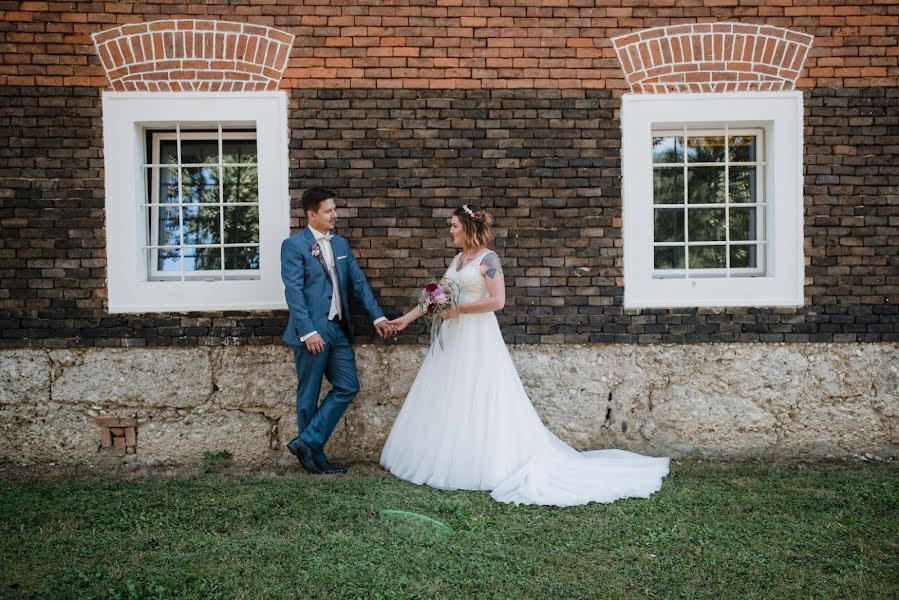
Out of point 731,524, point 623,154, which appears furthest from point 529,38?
point 731,524

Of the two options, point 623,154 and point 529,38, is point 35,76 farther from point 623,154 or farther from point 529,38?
point 623,154

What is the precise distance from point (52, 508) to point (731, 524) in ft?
14.8

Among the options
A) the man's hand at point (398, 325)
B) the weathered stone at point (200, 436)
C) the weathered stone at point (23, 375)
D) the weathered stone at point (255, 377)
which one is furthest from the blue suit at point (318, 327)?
the weathered stone at point (23, 375)

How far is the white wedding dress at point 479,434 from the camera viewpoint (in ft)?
16.2

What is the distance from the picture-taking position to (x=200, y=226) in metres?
6.04

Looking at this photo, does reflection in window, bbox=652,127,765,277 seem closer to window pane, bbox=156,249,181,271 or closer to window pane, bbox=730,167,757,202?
window pane, bbox=730,167,757,202

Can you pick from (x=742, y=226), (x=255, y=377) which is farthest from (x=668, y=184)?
(x=255, y=377)

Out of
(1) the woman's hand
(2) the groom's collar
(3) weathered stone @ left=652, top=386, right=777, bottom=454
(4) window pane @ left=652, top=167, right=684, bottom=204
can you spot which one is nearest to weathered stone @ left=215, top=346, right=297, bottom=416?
(2) the groom's collar

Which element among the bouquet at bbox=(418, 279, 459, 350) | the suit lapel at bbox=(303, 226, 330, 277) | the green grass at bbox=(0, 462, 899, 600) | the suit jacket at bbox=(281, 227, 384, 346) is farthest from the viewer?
the suit lapel at bbox=(303, 226, 330, 277)

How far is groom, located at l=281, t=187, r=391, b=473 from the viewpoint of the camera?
5.25m

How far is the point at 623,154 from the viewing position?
19.1 feet

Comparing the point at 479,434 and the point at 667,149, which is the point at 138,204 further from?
the point at 667,149

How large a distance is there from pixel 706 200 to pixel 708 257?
51cm

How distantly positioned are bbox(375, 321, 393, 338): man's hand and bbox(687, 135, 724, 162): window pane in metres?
3.06
